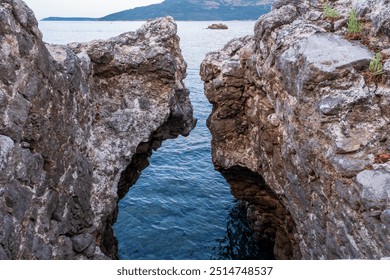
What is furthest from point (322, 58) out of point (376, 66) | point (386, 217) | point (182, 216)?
point (182, 216)

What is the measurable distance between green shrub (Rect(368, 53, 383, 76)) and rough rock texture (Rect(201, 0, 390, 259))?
0.57 ft

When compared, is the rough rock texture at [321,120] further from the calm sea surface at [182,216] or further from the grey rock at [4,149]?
the grey rock at [4,149]

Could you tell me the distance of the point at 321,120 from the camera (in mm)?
10484

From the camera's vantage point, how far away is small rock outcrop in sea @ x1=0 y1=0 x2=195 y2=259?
9.47 meters

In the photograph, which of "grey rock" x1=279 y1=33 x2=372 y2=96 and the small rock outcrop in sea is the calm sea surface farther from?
"grey rock" x1=279 y1=33 x2=372 y2=96

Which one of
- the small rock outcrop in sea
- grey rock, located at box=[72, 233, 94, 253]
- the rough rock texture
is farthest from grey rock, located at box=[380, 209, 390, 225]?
Result: grey rock, located at box=[72, 233, 94, 253]

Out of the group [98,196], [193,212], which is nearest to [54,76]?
[98,196]

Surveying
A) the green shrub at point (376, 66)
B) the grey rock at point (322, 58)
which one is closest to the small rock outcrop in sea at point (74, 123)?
the grey rock at point (322, 58)

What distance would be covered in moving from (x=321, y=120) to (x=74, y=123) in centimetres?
830

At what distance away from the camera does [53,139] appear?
36.8 ft

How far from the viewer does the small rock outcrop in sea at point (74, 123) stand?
9.47 m

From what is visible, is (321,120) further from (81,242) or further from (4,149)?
(81,242)

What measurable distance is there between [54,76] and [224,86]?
862 centimetres

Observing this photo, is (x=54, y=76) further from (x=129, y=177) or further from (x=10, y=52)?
(x=129, y=177)
